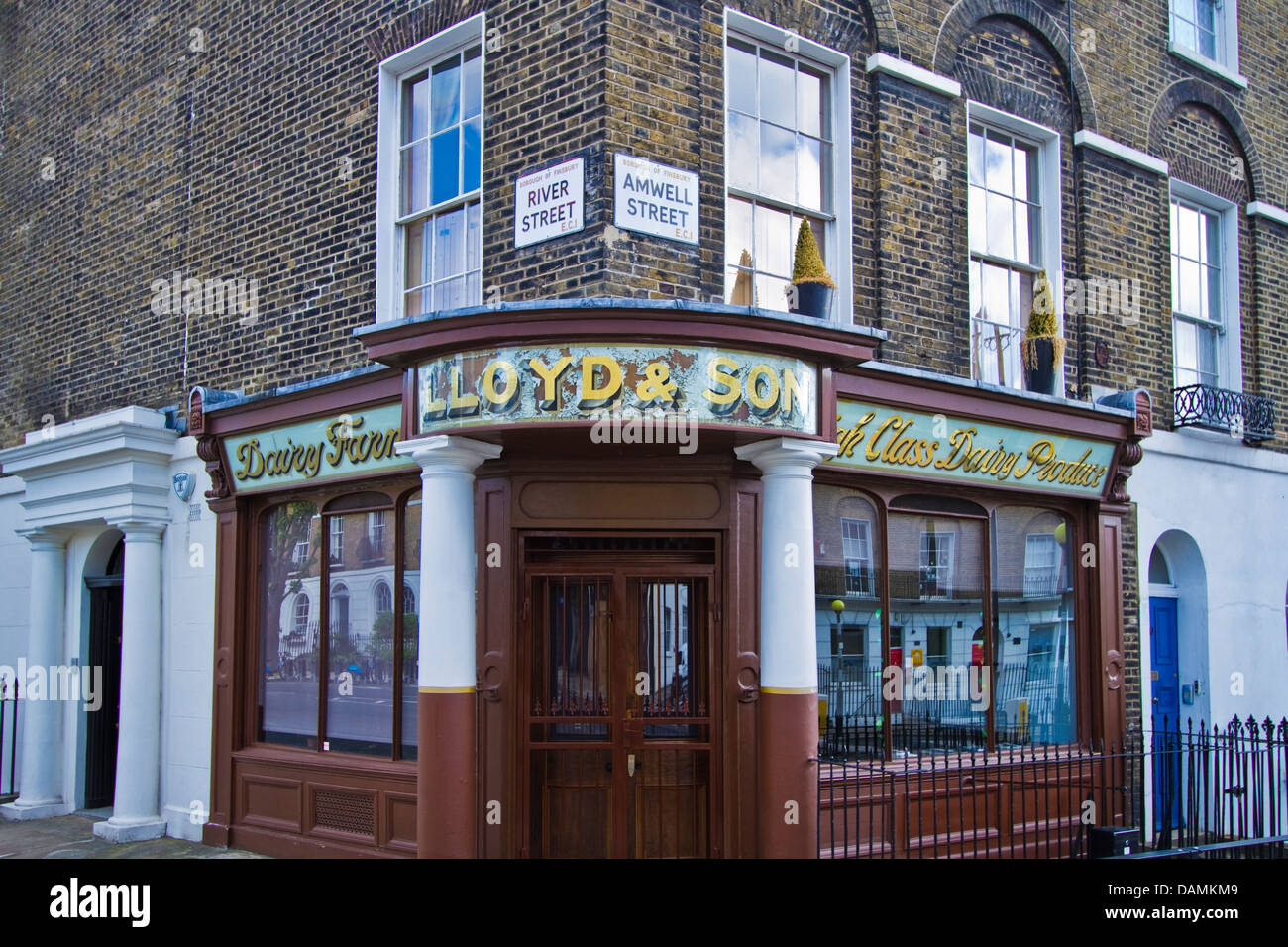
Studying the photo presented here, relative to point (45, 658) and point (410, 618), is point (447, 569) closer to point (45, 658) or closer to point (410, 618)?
point (410, 618)

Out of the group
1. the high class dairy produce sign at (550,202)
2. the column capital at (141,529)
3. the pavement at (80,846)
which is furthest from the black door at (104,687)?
the high class dairy produce sign at (550,202)

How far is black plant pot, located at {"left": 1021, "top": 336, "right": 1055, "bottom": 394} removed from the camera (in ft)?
34.1

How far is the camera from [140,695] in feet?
36.6

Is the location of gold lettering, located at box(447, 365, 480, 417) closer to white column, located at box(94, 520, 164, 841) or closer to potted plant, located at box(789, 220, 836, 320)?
potted plant, located at box(789, 220, 836, 320)

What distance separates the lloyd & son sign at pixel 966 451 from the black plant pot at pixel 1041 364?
1.60 feet

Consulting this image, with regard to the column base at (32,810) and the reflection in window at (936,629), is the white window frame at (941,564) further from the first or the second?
the column base at (32,810)

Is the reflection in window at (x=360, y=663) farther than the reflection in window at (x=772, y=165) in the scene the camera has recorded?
Yes

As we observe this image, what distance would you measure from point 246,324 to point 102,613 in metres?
4.03

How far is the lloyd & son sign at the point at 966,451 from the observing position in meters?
9.07

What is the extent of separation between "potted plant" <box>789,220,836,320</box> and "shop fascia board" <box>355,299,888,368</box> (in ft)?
2.09

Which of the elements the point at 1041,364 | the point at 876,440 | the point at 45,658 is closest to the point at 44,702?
the point at 45,658

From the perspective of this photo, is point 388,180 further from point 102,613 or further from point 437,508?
point 102,613

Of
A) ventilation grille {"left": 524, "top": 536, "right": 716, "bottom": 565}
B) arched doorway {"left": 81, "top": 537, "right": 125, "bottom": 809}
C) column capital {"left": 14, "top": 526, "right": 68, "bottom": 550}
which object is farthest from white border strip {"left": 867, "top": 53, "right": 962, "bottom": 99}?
column capital {"left": 14, "top": 526, "right": 68, "bottom": 550}

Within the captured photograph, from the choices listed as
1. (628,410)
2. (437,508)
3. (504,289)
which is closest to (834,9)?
(504,289)
